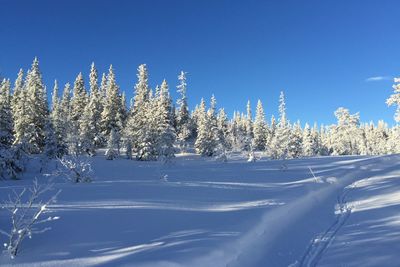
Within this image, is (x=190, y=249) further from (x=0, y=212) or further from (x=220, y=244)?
(x=0, y=212)

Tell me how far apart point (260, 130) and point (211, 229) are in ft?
268

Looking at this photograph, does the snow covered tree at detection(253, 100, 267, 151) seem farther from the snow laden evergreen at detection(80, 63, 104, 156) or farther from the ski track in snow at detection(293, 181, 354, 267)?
the ski track in snow at detection(293, 181, 354, 267)

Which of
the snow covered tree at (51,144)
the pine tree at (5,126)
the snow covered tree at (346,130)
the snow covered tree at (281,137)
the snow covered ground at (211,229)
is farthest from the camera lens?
the snow covered tree at (346,130)

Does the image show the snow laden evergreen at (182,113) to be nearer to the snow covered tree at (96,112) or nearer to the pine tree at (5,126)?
the snow covered tree at (96,112)

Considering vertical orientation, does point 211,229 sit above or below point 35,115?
below

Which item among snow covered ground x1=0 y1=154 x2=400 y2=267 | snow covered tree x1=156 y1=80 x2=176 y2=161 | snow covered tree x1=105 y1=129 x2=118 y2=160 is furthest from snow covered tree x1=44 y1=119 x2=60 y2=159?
snow covered ground x1=0 y1=154 x2=400 y2=267

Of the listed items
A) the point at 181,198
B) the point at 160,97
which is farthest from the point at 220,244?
the point at 160,97

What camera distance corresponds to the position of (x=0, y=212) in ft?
37.5

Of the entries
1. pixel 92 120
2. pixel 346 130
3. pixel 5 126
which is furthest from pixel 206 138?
pixel 346 130

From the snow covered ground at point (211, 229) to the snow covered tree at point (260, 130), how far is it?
69807mm

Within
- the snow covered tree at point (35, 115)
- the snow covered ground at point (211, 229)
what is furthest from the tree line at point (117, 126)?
the snow covered ground at point (211, 229)

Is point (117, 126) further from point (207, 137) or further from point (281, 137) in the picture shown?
point (281, 137)

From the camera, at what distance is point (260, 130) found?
302 feet

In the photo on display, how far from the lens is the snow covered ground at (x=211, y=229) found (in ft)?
30.2
